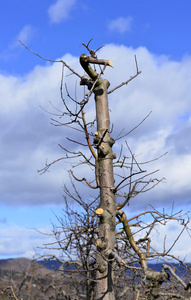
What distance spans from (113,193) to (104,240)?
28.9 inches

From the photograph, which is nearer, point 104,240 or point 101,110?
point 104,240

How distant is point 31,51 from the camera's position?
7254 millimetres

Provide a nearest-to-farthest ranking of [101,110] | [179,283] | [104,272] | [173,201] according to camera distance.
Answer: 1. [104,272]
2. [101,110]
3. [173,201]
4. [179,283]

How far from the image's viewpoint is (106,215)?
6.48 m

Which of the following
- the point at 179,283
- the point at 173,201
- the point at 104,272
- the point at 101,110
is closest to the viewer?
the point at 104,272

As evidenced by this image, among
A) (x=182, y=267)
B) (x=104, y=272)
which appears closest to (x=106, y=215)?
(x=104, y=272)

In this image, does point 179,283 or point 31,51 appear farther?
point 179,283

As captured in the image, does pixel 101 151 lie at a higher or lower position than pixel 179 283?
higher

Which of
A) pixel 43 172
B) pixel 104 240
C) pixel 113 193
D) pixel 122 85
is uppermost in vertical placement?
pixel 122 85

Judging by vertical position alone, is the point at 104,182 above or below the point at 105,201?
above

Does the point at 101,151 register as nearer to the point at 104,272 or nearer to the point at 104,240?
the point at 104,240

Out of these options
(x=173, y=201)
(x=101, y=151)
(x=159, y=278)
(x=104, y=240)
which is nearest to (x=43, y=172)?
(x=101, y=151)

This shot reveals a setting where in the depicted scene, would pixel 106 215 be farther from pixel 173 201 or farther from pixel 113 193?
pixel 173 201

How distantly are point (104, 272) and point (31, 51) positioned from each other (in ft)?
12.7
